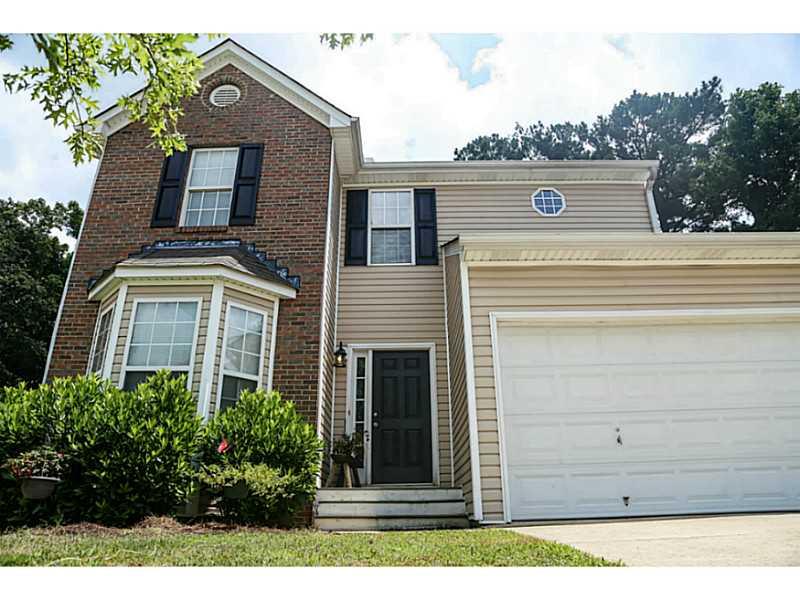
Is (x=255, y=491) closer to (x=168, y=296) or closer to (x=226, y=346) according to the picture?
(x=226, y=346)

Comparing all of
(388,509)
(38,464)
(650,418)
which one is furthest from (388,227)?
(38,464)

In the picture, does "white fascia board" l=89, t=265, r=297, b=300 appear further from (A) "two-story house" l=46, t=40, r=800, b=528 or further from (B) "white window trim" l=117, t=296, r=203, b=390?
(B) "white window trim" l=117, t=296, r=203, b=390

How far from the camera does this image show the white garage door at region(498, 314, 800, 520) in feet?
20.1

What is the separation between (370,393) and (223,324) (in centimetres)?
→ 253

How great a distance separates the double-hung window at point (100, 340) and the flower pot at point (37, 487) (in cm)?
232

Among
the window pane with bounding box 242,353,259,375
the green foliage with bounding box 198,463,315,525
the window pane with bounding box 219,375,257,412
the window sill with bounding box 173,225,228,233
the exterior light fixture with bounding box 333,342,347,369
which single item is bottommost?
the green foliage with bounding box 198,463,315,525

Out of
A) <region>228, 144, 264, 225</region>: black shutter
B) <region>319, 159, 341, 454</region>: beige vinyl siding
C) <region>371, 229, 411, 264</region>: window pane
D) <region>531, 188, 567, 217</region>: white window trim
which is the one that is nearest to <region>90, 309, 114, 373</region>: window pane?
<region>228, 144, 264, 225</region>: black shutter

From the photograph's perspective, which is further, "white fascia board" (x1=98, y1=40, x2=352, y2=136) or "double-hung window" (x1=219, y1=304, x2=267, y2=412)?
"white fascia board" (x1=98, y1=40, x2=352, y2=136)

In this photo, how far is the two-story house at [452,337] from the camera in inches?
244

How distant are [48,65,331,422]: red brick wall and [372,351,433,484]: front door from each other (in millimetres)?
1435

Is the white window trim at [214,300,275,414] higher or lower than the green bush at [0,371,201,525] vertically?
higher

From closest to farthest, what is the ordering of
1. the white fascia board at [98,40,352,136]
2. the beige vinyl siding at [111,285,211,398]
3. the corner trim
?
the corner trim, the beige vinyl siding at [111,285,211,398], the white fascia board at [98,40,352,136]

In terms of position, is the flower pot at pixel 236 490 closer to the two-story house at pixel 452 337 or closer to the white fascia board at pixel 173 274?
the two-story house at pixel 452 337

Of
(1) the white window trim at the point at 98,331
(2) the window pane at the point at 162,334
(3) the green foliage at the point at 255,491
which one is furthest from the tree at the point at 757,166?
(1) the white window trim at the point at 98,331
